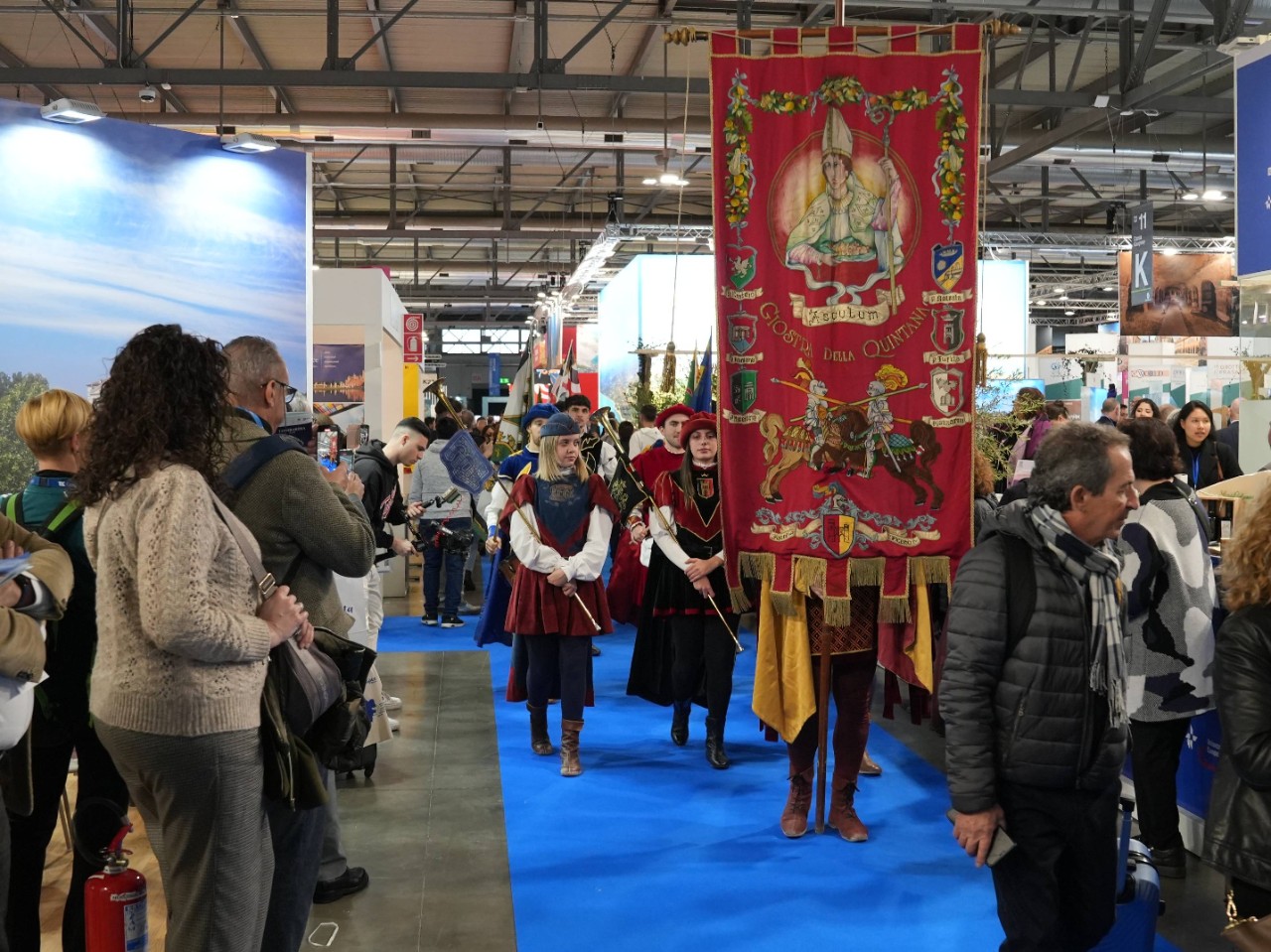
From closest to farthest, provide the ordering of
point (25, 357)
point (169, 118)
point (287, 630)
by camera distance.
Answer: point (287, 630) < point (25, 357) < point (169, 118)

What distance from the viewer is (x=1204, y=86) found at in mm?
12680

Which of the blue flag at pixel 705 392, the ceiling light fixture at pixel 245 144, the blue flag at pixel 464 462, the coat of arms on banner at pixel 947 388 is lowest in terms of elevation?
the blue flag at pixel 464 462

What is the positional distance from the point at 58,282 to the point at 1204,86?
36.9ft

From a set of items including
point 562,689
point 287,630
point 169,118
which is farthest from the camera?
point 169,118

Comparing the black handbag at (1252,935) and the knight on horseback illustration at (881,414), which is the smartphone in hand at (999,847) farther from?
Result: the knight on horseback illustration at (881,414)

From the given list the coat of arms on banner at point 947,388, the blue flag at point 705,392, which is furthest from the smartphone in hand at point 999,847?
the blue flag at point 705,392

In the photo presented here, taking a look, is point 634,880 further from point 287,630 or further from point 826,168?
point 826,168

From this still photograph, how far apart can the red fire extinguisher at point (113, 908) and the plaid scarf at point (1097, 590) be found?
2.02m

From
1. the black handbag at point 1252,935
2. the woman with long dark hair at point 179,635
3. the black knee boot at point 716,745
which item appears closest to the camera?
the black handbag at point 1252,935

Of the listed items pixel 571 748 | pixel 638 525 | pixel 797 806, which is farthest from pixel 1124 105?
pixel 797 806

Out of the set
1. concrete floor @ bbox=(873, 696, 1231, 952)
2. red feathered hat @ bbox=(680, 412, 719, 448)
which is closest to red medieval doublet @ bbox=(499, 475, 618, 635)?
red feathered hat @ bbox=(680, 412, 719, 448)

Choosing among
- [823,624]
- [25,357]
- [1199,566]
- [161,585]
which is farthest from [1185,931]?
[25,357]

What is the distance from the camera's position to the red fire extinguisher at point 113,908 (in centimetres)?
255

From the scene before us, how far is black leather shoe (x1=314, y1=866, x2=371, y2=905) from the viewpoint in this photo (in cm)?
382
